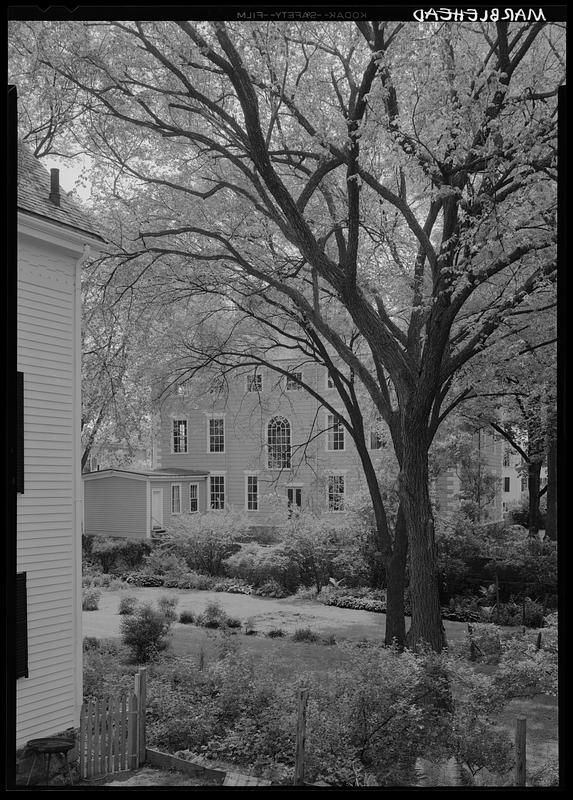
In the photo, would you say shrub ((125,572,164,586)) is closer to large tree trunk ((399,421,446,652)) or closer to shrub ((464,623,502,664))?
shrub ((464,623,502,664))

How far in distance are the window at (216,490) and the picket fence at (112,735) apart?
13.9 metres

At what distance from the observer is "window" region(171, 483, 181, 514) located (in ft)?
63.2

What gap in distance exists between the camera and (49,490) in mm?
6059

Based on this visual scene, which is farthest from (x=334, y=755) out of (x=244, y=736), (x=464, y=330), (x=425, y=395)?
(x=464, y=330)

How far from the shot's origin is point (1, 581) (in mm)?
3043

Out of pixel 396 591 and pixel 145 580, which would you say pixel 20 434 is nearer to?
→ pixel 396 591

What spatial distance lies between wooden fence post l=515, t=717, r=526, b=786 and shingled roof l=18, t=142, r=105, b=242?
487cm

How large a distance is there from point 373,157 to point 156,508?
13099 mm

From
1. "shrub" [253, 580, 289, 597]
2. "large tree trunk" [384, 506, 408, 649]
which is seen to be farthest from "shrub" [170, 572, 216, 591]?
"large tree trunk" [384, 506, 408, 649]

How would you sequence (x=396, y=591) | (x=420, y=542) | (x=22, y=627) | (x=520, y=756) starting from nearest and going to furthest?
(x=520, y=756) → (x=22, y=627) → (x=420, y=542) → (x=396, y=591)

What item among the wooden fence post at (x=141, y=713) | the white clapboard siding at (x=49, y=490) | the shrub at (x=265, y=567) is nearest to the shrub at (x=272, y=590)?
the shrub at (x=265, y=567)

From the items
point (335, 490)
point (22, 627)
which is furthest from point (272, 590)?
point (22, 627)

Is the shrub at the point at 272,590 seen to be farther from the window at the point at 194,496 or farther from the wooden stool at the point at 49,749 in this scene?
the wooden stool at the point at 49,749

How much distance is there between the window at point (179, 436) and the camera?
20.3 meters
